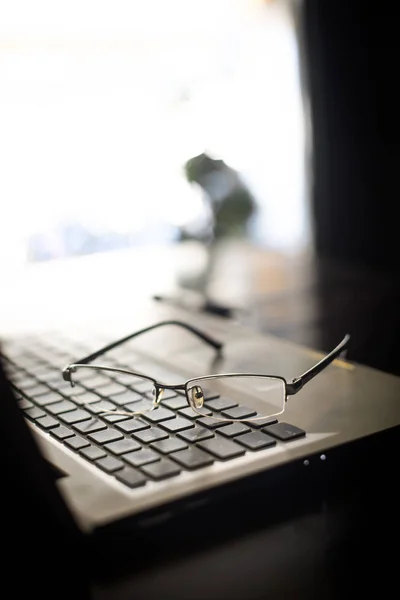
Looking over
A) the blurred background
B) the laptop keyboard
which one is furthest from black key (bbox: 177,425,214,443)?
the blurred background

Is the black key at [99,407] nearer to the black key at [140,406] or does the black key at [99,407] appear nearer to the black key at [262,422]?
the black key at [140,406]

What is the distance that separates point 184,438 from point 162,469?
2.3 inches

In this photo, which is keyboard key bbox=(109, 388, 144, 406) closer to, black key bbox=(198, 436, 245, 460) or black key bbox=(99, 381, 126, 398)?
black key bbox=(99, 381, 126, 398)

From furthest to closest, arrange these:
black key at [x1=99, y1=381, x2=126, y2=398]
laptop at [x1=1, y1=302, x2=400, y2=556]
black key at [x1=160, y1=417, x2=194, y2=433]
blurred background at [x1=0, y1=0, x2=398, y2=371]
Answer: blurred background at [x1=0, y1=0, x2=398, y2=371] < black key at [x1=99, y1=381, x2=126, y2=398] < black key at [x1=160, y1=417, x2=194, y2=433] < laptop at [x1=1, y1=302, x2=400, y2=556]

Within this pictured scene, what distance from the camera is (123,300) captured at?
1.15 m

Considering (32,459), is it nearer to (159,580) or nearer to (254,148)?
(159,580)

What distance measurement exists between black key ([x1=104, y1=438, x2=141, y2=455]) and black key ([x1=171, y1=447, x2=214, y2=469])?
3 centimetres

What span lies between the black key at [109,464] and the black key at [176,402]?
10 cm

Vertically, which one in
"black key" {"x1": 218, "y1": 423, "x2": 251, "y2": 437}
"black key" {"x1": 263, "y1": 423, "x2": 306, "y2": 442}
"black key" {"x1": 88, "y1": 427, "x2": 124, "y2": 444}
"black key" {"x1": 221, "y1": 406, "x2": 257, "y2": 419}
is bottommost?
"black key" {"x1": 263, "y1": 423, "x2": 306, "y2": 442}

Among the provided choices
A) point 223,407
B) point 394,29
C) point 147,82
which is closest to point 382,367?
point 223,407

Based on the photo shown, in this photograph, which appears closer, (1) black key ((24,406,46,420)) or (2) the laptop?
(2) the laptop

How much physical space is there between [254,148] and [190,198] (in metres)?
0.40

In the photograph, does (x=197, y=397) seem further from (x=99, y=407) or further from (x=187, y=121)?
(x=187, y=121)

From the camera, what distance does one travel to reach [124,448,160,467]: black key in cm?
50
